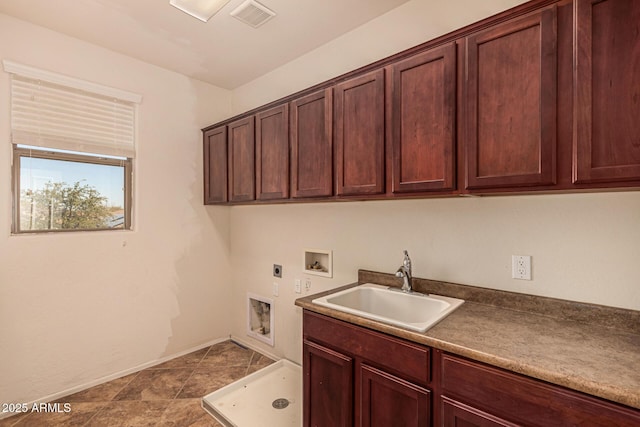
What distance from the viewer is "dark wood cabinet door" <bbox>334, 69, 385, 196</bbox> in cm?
177

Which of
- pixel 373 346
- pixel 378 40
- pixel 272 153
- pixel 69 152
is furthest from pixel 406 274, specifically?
pixel 69 152

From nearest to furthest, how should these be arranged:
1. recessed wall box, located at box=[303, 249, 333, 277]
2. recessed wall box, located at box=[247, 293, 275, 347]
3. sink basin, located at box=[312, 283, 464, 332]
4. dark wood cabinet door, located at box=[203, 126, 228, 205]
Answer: sink basin, located at box=[312, 283, 464, 332] < recessed wall box, located at box=[303, 249, 333, 277] < dark wood cabinet door, located at box=[203, 126, 228, 205] < recessed wall box, located at box=[247, 293, 275, 347]

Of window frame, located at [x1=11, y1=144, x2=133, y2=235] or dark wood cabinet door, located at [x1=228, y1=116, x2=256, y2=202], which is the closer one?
window frame, located at [x1=11, y1=144, x2=133, y2=235]

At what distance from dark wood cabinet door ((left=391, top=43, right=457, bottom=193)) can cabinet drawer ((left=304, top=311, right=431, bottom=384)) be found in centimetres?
77

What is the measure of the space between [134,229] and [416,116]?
2592 mm

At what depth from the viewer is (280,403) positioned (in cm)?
232

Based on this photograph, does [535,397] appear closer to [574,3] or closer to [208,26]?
[574,3]

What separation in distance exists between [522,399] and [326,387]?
959 millimetres

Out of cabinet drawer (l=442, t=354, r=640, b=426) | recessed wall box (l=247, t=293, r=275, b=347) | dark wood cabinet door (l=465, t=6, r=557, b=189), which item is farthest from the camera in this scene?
recessed wall box (l=247, t=293, r=275, b=347)

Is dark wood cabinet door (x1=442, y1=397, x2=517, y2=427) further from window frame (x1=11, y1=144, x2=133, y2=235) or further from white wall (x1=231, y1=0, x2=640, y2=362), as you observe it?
window frame (x1=11, y1=144, x2=133, y2=235)

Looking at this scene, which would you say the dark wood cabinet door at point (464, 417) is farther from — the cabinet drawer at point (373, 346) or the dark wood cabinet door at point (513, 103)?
the dark wood cabinet door at point (513, 103)

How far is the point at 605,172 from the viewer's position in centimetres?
113

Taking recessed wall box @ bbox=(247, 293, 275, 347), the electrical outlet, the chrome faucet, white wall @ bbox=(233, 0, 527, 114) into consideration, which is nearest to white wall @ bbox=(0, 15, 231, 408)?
recessed wall box @ bbox=(247, 293, 275, 347)

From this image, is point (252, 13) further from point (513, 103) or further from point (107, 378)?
point (107, 378)
